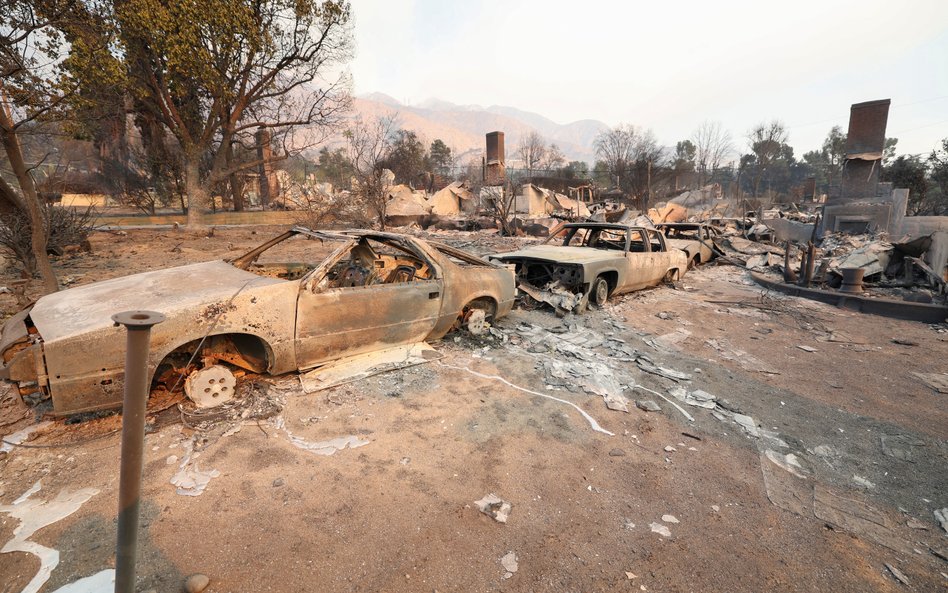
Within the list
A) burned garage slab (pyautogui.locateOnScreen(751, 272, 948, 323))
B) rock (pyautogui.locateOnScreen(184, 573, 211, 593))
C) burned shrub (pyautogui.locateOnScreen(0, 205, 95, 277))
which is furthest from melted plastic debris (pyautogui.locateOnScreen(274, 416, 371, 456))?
burned garage slab (pyautogui.locateOnScreen(751, 272, 948, 323))

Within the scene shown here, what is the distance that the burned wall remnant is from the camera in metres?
27.0

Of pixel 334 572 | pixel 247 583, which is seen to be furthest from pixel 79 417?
pixel 334 572

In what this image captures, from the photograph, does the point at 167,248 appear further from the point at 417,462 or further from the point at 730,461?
the point at 730,461

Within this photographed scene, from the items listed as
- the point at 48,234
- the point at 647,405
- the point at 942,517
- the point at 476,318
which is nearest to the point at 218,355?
the point at 476,318

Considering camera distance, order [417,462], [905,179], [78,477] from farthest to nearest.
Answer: [905,179] → [417,462] → [78,477]

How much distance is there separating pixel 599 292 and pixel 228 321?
5.31m

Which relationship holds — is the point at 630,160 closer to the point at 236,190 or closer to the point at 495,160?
the point at 495,160

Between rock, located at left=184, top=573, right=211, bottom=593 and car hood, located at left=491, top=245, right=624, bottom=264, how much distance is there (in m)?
5.16

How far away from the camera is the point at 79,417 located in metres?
2.84

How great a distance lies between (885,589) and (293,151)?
65.8 feet

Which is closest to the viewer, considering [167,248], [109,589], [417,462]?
[109,589]

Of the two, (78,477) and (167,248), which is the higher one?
(167,248)

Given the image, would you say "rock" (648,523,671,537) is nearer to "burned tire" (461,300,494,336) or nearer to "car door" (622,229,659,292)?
"burned tire" (461,300,494,336)

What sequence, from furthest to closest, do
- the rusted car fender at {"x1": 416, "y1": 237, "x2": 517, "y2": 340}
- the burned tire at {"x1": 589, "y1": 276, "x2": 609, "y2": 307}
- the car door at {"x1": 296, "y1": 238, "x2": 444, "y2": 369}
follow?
the burned tire at {"x1": 589, "y1": 276, "x2": 609, "y2": 307} → the rusted car fender at {"x1": 416, "y1": 237, "x2": 517, "y2": 340} → the car door at {"x1": 296, "y1": 238, "x2": 444, "y2": 369}
